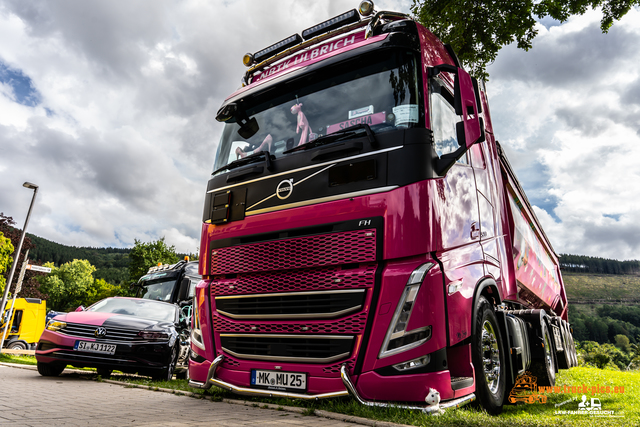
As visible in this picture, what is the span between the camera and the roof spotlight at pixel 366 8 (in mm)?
4773

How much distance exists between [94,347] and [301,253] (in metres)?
5.28

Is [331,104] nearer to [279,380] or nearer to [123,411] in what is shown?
[279,380]

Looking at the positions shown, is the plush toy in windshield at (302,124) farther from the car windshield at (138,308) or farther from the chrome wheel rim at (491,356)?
the car windshield at (138,308)

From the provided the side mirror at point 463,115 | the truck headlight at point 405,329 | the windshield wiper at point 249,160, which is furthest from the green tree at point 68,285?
the side mirror at point 463,115

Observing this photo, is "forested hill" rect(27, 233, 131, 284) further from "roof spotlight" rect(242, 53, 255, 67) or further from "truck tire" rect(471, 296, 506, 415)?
"truck tire" rect(471, 296, 506, 415)

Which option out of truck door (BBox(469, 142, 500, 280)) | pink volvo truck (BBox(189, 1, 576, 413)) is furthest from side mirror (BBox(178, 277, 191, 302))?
truck door (BBox(469, 142, 500, 280))

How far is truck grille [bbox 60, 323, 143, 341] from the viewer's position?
7.56 metres

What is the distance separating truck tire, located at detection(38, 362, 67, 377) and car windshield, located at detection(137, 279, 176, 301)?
5803 mm

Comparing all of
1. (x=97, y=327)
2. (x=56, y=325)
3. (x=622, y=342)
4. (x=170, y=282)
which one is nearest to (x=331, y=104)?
(x=97, y=327)

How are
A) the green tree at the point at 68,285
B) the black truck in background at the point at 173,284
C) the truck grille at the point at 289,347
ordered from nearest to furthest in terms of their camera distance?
the truck grille at the point at 289,347
the black truck in background at the point at 173,284
the green tree at the point at 68,285

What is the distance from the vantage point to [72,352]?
7371mm

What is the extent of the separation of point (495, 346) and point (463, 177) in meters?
1.82

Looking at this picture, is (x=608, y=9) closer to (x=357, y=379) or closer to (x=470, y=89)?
(x=470, y=89)

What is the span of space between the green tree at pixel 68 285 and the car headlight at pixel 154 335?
79.2 m
